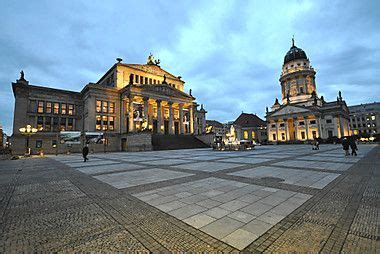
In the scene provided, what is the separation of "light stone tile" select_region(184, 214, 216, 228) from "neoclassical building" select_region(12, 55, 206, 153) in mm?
31567

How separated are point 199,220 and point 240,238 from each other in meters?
1.05

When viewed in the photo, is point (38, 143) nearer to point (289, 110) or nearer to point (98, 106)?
point (98, 106)

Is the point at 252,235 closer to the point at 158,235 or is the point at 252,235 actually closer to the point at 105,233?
the point at 158,235

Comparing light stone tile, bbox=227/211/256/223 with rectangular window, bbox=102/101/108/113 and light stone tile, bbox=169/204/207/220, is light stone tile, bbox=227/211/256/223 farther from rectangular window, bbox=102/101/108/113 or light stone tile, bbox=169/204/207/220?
rectangular window, bbox=102/101/108/113

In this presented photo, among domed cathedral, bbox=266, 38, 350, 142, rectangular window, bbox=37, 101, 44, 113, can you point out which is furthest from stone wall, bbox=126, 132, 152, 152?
domed cathedral, bbox=266, 38, 350, 142

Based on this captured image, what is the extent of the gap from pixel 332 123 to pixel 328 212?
248 ft

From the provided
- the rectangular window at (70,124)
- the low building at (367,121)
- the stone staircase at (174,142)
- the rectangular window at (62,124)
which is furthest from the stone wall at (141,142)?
the low building at (367,121)

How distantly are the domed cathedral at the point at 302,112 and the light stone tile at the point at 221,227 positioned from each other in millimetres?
70543

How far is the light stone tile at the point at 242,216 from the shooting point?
3984 millimetres

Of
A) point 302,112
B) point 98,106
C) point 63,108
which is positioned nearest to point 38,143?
point 63,108

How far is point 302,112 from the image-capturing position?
67062 mm

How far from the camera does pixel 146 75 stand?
52344 millimetres

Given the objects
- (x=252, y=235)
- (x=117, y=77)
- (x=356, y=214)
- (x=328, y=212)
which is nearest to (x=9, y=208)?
(x=252, y=235)

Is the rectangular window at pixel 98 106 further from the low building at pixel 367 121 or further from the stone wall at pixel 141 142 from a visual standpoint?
the low building at pixel 367 121
